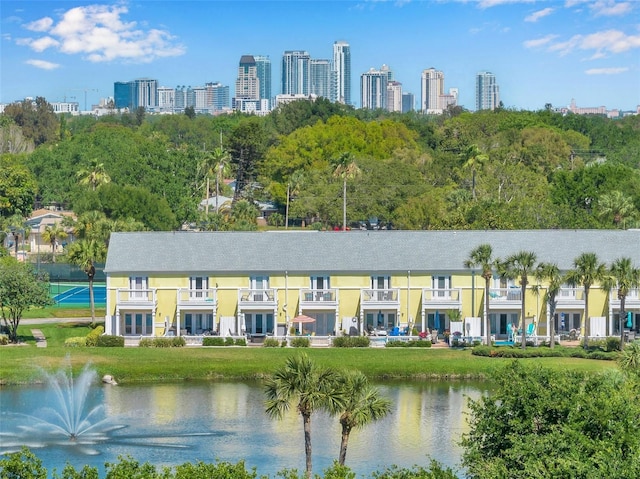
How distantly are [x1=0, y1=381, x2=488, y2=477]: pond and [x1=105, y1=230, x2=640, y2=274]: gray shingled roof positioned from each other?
488 inches

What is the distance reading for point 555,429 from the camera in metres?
32.1

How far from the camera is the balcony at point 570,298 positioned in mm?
65250

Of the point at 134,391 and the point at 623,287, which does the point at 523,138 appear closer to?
the point at 623,287

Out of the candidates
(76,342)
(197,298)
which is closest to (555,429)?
(76,342)

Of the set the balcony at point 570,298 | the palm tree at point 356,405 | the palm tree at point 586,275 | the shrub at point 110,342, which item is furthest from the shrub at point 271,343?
the palm tree at point 356,405

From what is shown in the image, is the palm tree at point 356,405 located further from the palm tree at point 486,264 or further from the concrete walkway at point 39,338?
the concrete walkway at point 39,338

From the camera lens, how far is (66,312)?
7600 cm

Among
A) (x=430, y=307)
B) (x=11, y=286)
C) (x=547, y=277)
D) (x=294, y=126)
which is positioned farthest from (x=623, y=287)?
(x=294, y=126)

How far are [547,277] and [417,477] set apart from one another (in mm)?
32648

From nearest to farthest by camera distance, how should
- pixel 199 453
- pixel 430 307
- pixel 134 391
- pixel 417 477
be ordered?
pixel 417 477
pixel 199 453
pixel 134 391
pixel 430 307

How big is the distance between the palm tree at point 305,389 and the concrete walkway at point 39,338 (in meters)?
25.7

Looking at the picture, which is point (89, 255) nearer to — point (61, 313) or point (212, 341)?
point (61, 313)

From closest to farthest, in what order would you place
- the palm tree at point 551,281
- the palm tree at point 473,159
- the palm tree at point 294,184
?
the palm tree at point 551,281 < the palm tree at point 473,159 < the palm tree at point 294,184

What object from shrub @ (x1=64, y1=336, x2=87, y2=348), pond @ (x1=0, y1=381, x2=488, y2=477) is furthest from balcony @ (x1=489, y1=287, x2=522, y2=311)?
shrub @ (x1=64, y1=336, x2=87, y2=348)
